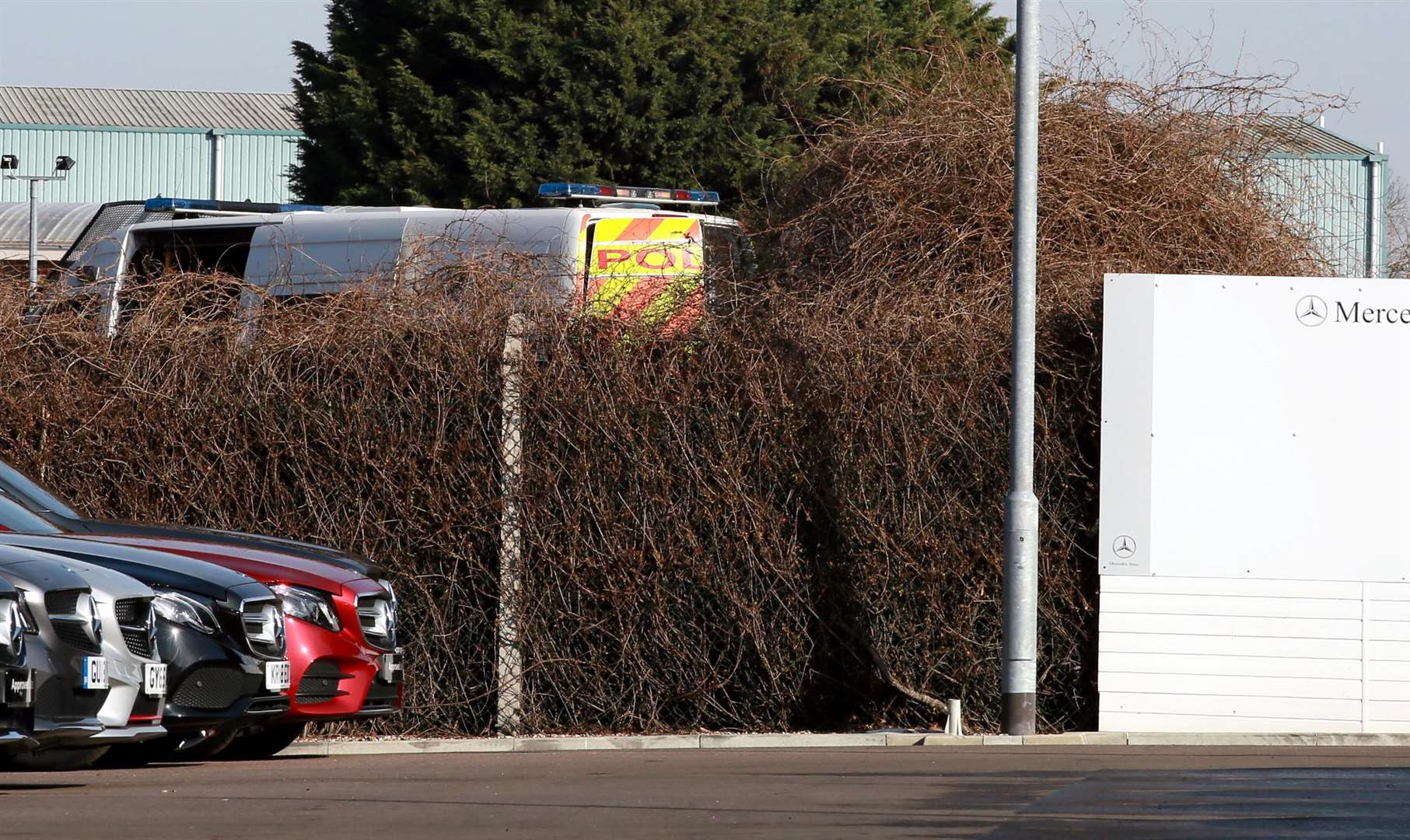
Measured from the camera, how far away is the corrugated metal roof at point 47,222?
27.2 m

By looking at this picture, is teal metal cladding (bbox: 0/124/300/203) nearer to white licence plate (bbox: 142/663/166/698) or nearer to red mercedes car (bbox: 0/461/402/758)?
red mercedes car (bbox: 0/461/402/758)

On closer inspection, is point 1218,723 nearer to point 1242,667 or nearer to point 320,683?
point 1242,667

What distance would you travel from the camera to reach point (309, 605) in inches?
382

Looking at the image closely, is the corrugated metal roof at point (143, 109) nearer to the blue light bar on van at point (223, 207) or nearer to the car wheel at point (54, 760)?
the blue light bar on van at point (223, 207)

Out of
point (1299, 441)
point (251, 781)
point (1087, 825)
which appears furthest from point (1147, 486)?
point (251, 781)

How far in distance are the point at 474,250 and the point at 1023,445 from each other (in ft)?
13.8

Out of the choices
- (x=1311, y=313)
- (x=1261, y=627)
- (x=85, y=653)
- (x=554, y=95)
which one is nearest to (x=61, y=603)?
(x=85, y=653)

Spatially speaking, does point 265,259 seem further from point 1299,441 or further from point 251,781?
point 1299,441

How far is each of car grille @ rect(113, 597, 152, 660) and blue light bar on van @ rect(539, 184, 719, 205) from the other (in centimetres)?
685

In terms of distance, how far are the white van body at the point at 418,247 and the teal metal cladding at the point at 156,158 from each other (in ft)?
105

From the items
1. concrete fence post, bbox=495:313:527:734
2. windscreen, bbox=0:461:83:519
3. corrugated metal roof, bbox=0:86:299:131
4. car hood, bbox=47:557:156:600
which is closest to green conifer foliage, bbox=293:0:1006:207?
concrete fence post, bbox=495:313:527:734

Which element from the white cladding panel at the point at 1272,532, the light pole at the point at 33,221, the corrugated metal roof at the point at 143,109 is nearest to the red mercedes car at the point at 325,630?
the light pole at the point at 33,221

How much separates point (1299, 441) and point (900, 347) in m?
2.48

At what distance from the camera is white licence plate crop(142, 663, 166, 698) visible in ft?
28.1
